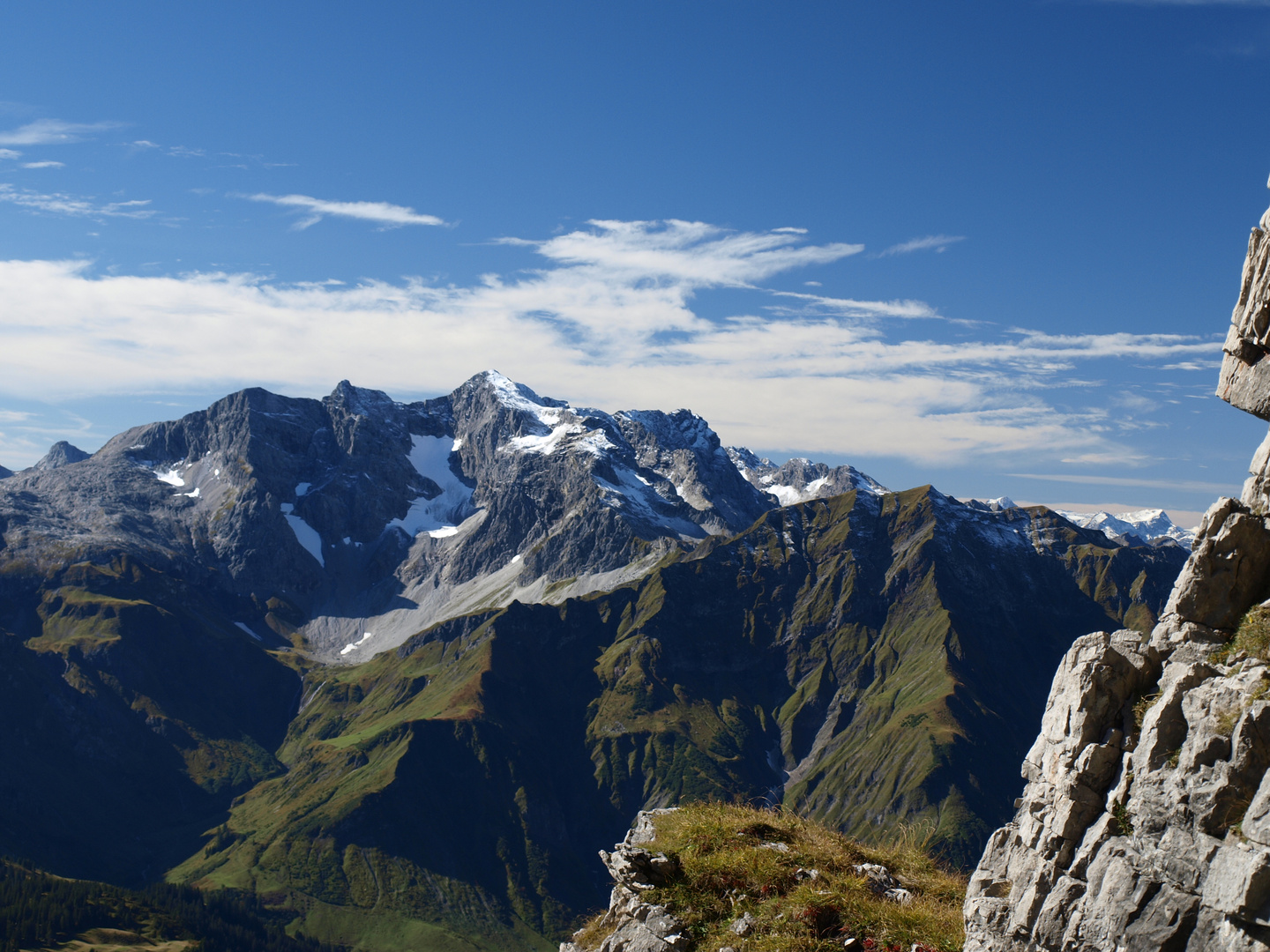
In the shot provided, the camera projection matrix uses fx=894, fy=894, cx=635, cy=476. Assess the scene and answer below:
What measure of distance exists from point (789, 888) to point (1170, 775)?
11694 mm

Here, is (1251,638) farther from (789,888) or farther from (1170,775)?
(789,888)

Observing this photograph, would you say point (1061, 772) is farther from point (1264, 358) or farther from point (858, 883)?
point (1264, 358)

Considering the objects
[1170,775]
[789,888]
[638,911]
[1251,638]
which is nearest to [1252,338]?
[1251,638]

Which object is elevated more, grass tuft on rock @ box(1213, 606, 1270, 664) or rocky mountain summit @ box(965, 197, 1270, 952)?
grass tuft on rock @ box(1213, 606, 1270, 664)

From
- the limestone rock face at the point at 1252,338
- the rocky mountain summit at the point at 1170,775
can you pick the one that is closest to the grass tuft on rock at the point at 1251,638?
the rocky mountain summit at the point at 1170,775

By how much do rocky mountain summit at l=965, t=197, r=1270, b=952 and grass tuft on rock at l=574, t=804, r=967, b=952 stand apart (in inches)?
132

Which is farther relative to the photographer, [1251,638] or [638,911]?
[638,911]

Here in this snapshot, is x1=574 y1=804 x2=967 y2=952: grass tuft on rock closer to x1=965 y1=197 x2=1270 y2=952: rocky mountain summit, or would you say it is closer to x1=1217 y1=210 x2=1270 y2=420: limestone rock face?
x1=965 y1=197 x2=1270 y2=952: rocky mountain summit

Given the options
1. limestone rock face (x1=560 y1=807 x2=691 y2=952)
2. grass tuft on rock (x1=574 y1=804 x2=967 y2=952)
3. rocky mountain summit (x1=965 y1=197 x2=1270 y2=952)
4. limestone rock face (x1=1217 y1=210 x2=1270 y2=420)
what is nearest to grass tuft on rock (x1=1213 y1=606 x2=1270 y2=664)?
rocky mountain summit (x1=965 y1=197 x2=1270 y2=952)

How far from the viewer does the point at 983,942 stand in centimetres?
1995

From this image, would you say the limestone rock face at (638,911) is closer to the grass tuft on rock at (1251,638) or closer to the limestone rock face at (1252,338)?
the grass tuft on rock at (1251,638)

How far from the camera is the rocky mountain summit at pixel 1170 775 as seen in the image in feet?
53.8

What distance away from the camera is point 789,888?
1008 inches

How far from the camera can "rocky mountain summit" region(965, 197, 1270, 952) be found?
53.8ft
